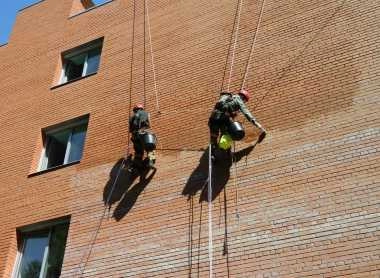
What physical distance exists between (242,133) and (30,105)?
6.49 m

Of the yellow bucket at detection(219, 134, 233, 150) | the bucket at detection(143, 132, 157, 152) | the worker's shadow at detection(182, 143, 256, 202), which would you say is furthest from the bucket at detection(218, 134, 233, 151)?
the bucket at detection(143, 132, 157, 152)

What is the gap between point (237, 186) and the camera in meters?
8.99

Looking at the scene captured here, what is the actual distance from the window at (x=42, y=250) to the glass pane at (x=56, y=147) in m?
1.81

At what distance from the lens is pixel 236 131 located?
904cm

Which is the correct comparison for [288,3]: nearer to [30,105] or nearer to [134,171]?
[134,171]

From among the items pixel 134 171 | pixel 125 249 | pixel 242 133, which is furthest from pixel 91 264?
pixel 242 133

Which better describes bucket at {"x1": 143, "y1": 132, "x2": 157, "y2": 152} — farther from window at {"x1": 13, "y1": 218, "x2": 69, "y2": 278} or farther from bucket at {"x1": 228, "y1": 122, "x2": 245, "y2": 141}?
window at {"x1": 13, "y1": 218, "x2": 69, "y2": 278}

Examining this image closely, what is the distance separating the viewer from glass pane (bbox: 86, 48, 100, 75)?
45.4 ft

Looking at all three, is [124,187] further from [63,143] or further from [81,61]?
[81,61]

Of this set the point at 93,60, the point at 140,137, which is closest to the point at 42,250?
the point at 140,137

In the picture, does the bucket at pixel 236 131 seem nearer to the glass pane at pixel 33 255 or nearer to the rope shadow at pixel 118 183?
the rope shadow at pixel 118 183

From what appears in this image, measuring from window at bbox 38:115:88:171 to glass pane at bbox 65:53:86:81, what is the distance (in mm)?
1983

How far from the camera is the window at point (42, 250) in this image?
10.2 metres

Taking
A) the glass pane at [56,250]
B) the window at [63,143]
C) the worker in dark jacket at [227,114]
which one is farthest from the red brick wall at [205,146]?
the worker in dark jacket at [227,114]
